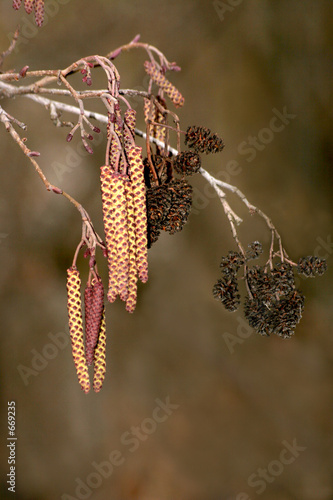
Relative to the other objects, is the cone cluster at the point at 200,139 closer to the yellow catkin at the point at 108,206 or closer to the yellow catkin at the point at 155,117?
the yellow catkin at the point at 155,117

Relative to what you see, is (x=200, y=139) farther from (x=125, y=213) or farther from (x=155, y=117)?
(x=125, y=213)

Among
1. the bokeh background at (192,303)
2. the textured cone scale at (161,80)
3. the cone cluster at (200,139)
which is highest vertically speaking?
the textured cone scale at (161,80)

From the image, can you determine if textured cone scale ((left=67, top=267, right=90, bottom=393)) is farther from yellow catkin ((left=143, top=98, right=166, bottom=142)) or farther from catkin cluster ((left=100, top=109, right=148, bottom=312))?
yellow catkin ((left=143, top=98, right=166, bottom=142))

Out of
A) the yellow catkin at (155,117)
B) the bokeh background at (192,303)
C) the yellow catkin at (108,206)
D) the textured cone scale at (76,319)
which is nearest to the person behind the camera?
the yellow catkin at (108,206)

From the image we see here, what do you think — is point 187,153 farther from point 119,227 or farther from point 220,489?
point 220,489

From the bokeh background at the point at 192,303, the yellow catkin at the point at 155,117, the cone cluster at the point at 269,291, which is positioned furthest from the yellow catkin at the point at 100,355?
the bokeh background at the point at 192,303

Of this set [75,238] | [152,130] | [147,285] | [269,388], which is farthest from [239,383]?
[152,130]

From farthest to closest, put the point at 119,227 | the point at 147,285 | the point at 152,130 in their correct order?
1. the point at 147,285
2. the point at 152,130
3. the point at 119,227
